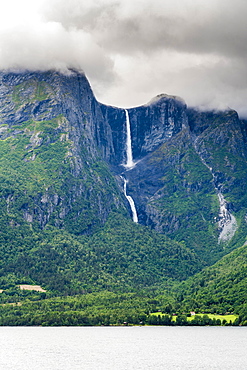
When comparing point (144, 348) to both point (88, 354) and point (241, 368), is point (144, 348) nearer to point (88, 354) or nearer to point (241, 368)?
point (88, 354)

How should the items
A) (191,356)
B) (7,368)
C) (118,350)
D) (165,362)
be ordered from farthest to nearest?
(118,350), (191,356), (165,362), (7,368)

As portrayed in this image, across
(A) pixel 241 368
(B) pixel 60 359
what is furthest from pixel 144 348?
(A) pixel 241 368

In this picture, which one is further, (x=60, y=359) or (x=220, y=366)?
(x=60, y=359)

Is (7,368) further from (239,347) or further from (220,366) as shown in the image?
(239,347)

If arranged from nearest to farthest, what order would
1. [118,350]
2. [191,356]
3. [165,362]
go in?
[165,362] < [191,356] < [118,350]

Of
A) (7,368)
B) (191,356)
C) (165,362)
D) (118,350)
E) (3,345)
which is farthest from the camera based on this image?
(3,345)

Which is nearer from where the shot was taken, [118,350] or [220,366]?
[220,366]

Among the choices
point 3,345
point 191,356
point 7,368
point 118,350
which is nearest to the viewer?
point 7,368

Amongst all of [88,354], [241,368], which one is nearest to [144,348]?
[88,354]

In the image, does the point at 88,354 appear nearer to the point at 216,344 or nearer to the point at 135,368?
the point at 135,368
